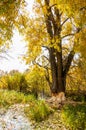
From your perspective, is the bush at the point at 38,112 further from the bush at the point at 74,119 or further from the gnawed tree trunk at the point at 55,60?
the gnawed tree trunk at the point at 55,60

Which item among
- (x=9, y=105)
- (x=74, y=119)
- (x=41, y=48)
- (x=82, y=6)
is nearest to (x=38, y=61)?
(x=41, y=48)

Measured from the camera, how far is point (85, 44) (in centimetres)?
1074

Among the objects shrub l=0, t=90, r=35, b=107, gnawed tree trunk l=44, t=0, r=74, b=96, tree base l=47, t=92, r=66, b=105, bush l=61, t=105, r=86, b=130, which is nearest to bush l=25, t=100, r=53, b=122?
bush l=61, t=105, r=86, b=130

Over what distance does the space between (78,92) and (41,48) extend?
3.97 metres

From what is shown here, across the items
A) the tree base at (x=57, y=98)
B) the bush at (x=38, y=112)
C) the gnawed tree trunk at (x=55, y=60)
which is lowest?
the bush at (x=38, y=112)

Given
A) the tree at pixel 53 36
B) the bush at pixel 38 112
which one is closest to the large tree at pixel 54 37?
the tree at pixel 53 36

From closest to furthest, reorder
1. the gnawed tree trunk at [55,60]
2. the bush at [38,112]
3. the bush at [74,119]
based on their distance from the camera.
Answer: the bush at [74,119] < the bush at [38,112] < the gnawed tree trunk at [55,60]

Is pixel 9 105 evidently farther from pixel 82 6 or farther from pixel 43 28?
pixel 82 6

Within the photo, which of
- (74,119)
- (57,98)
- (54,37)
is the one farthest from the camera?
(57,98)

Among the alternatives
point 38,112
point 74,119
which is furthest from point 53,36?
point 74,119

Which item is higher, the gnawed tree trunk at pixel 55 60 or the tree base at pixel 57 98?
the gnawed tree trunk at pixel 55 60

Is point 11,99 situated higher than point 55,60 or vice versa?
point 55,60

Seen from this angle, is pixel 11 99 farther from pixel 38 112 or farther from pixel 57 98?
pixel 38 112

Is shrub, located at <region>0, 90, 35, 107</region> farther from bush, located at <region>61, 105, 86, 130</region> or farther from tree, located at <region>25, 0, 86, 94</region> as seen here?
bush, located at <region>61, 105, 86, 130</region>
